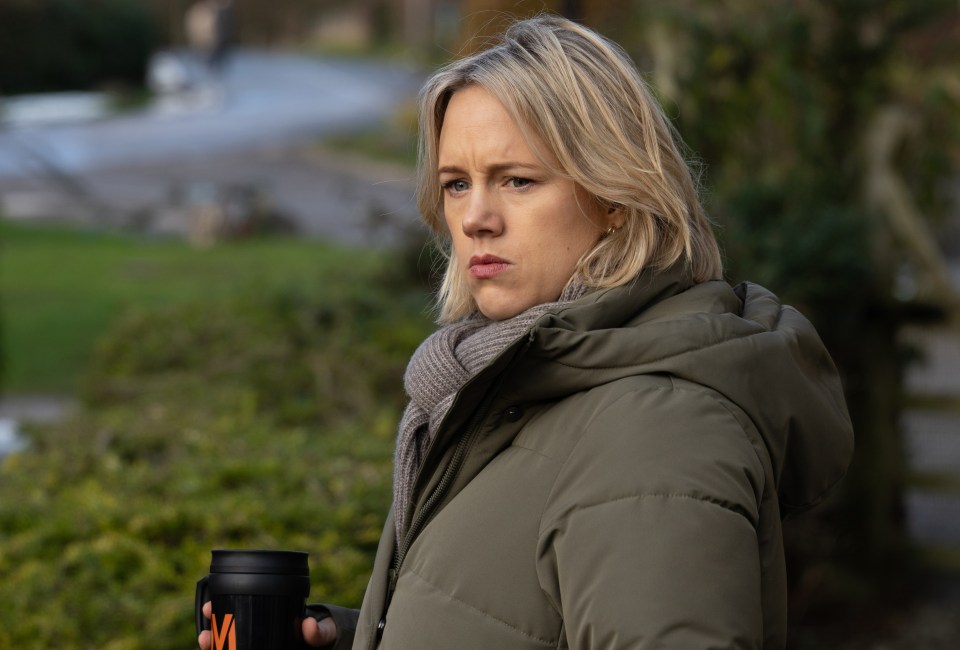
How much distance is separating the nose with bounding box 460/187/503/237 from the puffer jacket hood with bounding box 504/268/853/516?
0.20m

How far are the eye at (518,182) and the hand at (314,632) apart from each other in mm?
779

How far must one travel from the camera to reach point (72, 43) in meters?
31.5

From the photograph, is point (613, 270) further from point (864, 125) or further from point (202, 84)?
point (202, 84)

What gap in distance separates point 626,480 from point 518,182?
1.75 feet

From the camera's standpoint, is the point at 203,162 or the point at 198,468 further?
the point at 203,162

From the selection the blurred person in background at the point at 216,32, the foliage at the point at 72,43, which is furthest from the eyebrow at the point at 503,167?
the blurred person in background at the point at 216,32

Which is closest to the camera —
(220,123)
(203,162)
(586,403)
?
(586,403)

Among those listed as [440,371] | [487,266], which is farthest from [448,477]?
[487,266]

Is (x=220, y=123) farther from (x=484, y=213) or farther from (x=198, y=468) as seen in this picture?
(x=484, y=213)

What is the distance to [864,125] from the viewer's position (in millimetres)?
5594

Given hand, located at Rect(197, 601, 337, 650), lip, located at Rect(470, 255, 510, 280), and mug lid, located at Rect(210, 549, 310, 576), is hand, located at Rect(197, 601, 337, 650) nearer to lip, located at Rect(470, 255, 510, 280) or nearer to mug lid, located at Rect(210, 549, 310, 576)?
mug lid, located at Rect(210, 549, 310, 576)

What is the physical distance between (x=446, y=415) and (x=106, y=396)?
4.90 meters

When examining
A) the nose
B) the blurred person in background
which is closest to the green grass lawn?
the nose

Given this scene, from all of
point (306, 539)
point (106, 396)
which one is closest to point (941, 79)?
point (306, 539)
